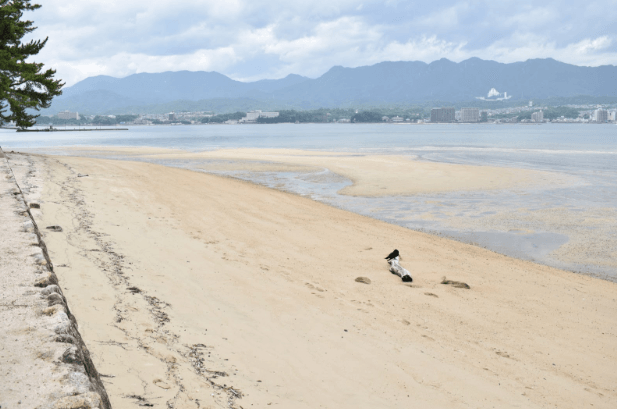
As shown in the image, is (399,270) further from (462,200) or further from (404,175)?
(404,175)

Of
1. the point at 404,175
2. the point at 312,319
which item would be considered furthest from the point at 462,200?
the point at 312,319

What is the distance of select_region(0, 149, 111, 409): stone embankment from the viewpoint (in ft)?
9.29

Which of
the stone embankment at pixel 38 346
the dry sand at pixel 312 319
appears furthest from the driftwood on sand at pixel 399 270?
the stone embankment at pixel 38 346

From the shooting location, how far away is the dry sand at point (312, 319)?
4.53 meters

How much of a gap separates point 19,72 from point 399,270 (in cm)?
2257

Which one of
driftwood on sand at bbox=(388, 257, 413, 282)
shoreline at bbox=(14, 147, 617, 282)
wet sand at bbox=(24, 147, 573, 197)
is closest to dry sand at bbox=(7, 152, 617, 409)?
driftwood on sand at bbox=(388, 257, 413, 282)

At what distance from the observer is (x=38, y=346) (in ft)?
11.2

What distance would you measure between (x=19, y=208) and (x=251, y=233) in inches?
190

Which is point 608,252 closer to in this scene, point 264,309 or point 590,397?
point 590,397

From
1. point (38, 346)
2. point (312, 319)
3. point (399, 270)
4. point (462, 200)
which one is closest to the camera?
point (38, 346)

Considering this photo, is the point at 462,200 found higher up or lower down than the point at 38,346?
lower down

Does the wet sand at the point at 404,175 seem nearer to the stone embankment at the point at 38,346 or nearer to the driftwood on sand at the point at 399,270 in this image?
the driftwood on sand at the point at 399,270

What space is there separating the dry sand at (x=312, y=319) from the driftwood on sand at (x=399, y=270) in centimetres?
15

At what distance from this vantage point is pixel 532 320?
291 inches
